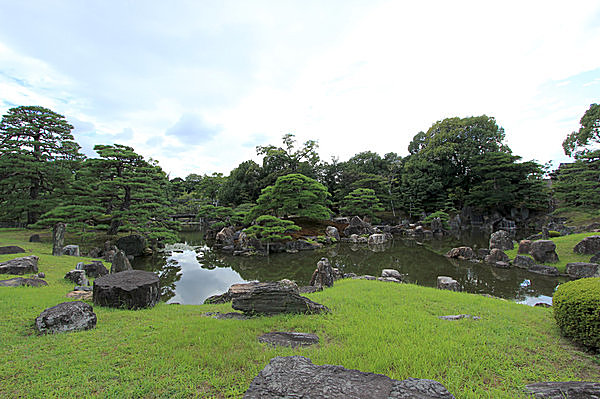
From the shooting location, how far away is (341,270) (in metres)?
11.9

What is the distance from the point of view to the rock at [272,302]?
4316 mm

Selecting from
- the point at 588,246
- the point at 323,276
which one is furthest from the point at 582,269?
the point at 323,276

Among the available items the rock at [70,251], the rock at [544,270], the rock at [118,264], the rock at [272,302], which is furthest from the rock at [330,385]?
the rock at [70,251]

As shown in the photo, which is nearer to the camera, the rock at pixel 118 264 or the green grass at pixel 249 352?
the green grass at pixel 249 352

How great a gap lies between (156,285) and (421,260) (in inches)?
495

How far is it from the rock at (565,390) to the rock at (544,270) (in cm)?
1054

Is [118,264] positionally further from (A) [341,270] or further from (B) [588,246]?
(B) [588,246]

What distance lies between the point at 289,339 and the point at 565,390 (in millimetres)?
2643

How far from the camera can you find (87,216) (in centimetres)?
1230

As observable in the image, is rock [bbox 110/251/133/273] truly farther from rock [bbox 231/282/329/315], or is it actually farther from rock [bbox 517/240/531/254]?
rock [bbox 517/240/531/254]

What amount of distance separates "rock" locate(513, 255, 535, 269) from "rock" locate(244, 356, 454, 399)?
12610 millimetres

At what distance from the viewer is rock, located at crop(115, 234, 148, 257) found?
13.9 meters

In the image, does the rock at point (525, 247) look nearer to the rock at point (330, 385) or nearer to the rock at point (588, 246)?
the rock at point (588, 246)

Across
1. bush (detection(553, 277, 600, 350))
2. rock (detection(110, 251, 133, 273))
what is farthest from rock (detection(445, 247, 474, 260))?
rock (detection(110, 251, 133, 273))
